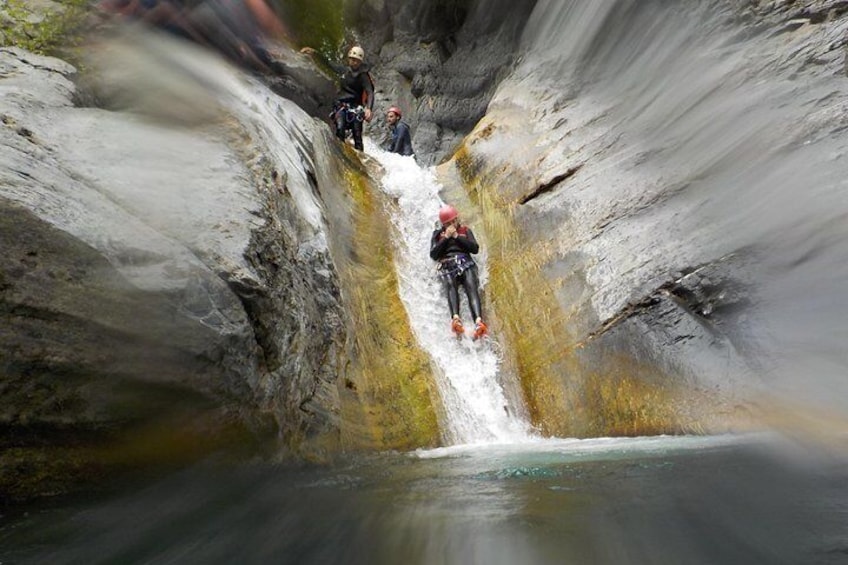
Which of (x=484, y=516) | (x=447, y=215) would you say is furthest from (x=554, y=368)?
(x=484, y=516)

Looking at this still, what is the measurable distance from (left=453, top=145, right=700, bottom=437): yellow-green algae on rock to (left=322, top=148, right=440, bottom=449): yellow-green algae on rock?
1.46 m

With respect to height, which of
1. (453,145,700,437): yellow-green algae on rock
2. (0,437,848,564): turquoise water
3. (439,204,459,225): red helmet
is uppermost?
(439,204,459,225): red helmet

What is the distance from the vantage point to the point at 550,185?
9211mm

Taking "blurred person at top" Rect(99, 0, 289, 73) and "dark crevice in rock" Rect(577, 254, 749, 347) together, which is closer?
"dark crevice in rock" Rect(577, 254, 749, 347)

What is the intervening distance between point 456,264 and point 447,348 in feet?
5.09

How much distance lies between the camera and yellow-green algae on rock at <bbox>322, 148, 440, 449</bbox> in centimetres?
658

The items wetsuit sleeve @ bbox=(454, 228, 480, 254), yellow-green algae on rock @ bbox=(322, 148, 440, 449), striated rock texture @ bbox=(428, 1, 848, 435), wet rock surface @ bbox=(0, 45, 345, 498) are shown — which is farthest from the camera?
wetsuit sleeve @ bbox=(454, 228, 480, 254)

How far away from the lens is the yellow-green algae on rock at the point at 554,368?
634 cm

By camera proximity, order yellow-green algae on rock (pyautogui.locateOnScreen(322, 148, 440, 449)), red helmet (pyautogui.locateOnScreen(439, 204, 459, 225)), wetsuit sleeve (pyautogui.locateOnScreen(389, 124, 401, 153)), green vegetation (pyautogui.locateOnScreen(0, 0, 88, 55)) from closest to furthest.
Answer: green vegetation (pyautogui.locateOnScreen(0, 0, 88, 55)) → yellow-green algae on rock (pyautogui.locateOnScreen(322, 148, 440, 449)) → red helmet (pyautogui.locateOnScreen(439, 204, 459, 225)) → wetsuit sleeve (pyautogui.locateOnScreen(389, 124, 401, 153))

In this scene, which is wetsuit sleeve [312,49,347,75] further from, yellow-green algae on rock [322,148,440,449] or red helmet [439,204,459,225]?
red helmet [439,204,459,225]

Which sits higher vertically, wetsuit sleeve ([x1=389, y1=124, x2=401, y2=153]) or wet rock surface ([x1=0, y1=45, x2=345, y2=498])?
wetsuit sleeve ([x1=389, y1=124, x2=401, y2=153])

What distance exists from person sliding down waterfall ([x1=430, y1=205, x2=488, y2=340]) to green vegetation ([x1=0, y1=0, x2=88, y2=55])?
594cm

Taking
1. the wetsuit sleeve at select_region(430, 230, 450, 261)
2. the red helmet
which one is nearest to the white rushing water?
the wetsuit sleeve at select_region(430, 230, 450, 261)

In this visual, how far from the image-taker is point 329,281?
702cm
